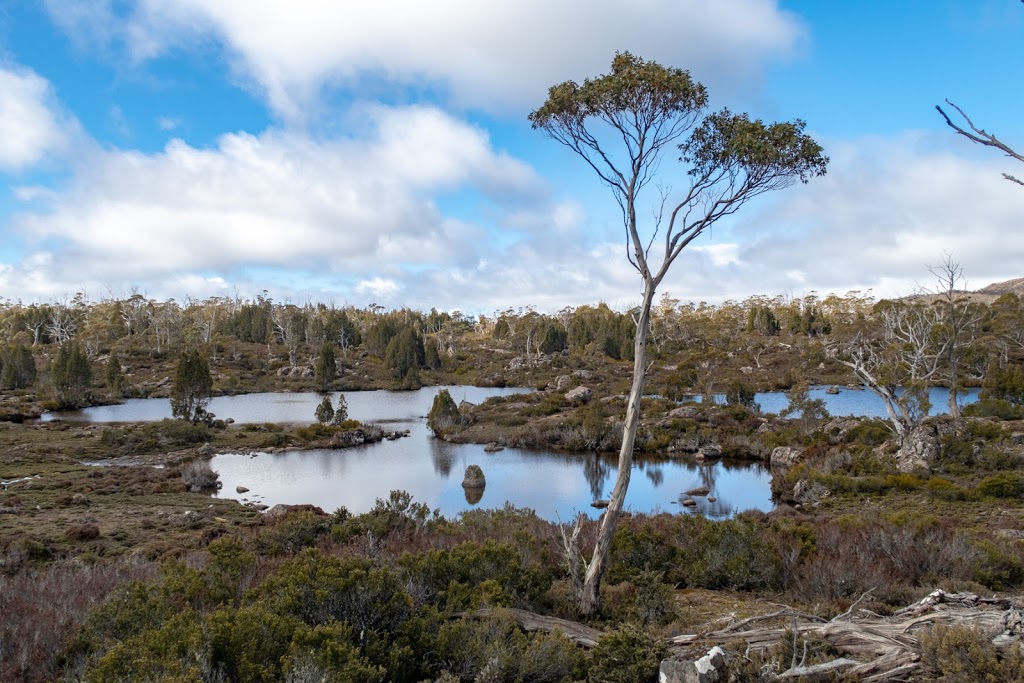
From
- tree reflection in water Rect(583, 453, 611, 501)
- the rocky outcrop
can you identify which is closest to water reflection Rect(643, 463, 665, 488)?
tree reflection in water Rect(583, 453, 611, 501)

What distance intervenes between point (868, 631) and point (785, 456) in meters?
24.9

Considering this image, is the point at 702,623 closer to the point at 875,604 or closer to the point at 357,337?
the point at 875,604

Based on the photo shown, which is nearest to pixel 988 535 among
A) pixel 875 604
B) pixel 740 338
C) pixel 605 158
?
pixel 875 604

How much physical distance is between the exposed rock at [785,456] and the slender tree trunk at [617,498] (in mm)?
22392

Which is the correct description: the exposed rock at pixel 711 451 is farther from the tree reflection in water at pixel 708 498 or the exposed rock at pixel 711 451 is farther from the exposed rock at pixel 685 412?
the exposed rock at pixel 685 412

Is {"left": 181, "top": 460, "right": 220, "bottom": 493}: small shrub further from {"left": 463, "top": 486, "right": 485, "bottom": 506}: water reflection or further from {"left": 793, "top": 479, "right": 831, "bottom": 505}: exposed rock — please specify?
{"left": 793, "top": 479, "right": 831, "bottom": 505}: exposed rock

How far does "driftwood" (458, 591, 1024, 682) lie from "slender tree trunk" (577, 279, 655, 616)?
2.50 ft

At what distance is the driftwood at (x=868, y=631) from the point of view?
5.17 meters

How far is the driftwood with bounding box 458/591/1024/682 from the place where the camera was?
5172 mm

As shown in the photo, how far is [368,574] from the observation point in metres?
5.90

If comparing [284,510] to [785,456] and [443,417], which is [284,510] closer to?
[443,417]

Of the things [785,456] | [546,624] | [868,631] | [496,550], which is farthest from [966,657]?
[785,456]

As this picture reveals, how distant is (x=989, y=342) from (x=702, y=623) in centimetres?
6391

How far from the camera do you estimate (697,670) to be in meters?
4.98
